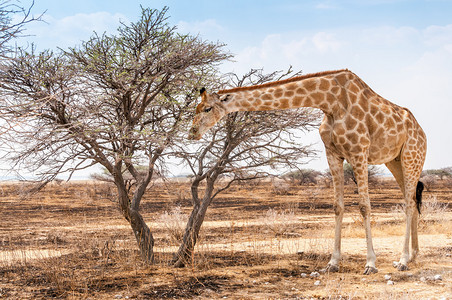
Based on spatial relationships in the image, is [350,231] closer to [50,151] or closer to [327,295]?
[327,295]

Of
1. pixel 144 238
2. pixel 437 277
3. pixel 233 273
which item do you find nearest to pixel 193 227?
pixel 144 238

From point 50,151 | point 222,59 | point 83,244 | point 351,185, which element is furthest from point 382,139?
point 351,185

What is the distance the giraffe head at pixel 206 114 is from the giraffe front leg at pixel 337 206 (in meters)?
2.29

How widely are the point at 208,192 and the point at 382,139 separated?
3.49 m

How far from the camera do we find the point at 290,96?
697 centimetres

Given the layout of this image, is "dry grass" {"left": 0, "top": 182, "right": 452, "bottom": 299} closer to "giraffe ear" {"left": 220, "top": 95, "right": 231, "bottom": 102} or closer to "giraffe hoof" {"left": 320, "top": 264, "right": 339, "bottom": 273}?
"giraffe hoof" {"left": 320, "top": 264, "right": 339, "bottom": 273}

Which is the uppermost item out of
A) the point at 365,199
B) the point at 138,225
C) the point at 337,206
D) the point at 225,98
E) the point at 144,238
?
the point at 225,98

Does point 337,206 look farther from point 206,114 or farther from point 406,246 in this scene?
point 206,114

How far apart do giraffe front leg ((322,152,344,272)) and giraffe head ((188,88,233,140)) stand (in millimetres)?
2290

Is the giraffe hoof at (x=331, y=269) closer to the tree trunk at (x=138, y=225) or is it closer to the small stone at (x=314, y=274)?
the small stone at (x=314, y=274)

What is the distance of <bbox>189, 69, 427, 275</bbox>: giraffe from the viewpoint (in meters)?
6.76

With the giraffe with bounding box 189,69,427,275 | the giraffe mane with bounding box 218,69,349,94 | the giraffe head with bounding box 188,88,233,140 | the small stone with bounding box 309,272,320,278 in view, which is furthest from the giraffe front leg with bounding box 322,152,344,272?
the giraffe head with bounding box 188,88,233,140

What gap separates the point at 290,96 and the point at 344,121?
1.01 m

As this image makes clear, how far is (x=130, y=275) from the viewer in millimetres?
7418
